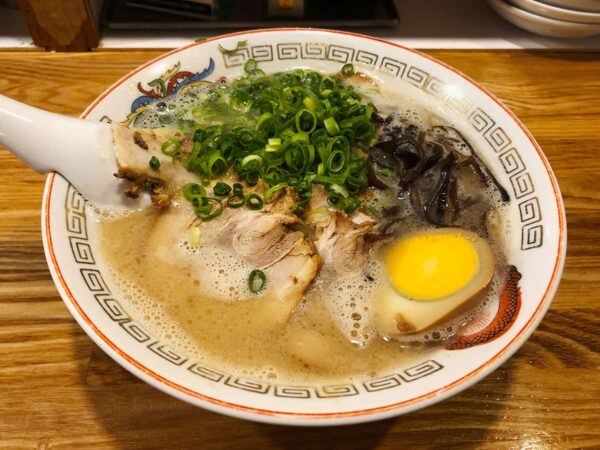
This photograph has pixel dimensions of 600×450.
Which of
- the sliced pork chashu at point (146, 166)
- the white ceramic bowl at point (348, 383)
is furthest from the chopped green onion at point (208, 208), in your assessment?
the white ceramic bowl at point (348, 383)

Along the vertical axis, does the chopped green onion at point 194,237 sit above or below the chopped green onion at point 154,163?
below

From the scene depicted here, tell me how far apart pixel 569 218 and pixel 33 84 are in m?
2.21

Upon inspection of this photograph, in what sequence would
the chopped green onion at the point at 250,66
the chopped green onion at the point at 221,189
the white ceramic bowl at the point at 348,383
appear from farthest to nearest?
the chopped green onion at the point at 250,66, the chopped green onion at the point at 221,189, the white ceramic bowl at the point at 348,383

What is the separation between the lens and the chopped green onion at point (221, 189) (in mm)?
1481

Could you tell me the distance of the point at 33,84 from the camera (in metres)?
2.13

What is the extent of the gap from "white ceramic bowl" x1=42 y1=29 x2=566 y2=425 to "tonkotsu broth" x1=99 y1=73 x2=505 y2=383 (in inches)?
1.6

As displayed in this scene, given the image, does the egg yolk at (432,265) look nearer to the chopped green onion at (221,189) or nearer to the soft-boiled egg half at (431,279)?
the soft-boiled egg half at (431,279)

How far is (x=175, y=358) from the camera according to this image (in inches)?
47.6

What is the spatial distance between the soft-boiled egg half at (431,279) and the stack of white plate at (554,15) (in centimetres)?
140

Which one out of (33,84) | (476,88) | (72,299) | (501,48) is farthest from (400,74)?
(33,84)

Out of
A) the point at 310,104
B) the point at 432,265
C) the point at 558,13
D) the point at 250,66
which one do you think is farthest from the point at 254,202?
the point at 558,13

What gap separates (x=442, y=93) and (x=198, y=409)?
1.37 meters

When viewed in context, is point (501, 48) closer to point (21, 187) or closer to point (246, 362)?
point (246, 362)

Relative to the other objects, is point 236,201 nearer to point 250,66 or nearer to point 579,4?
point 250,66
